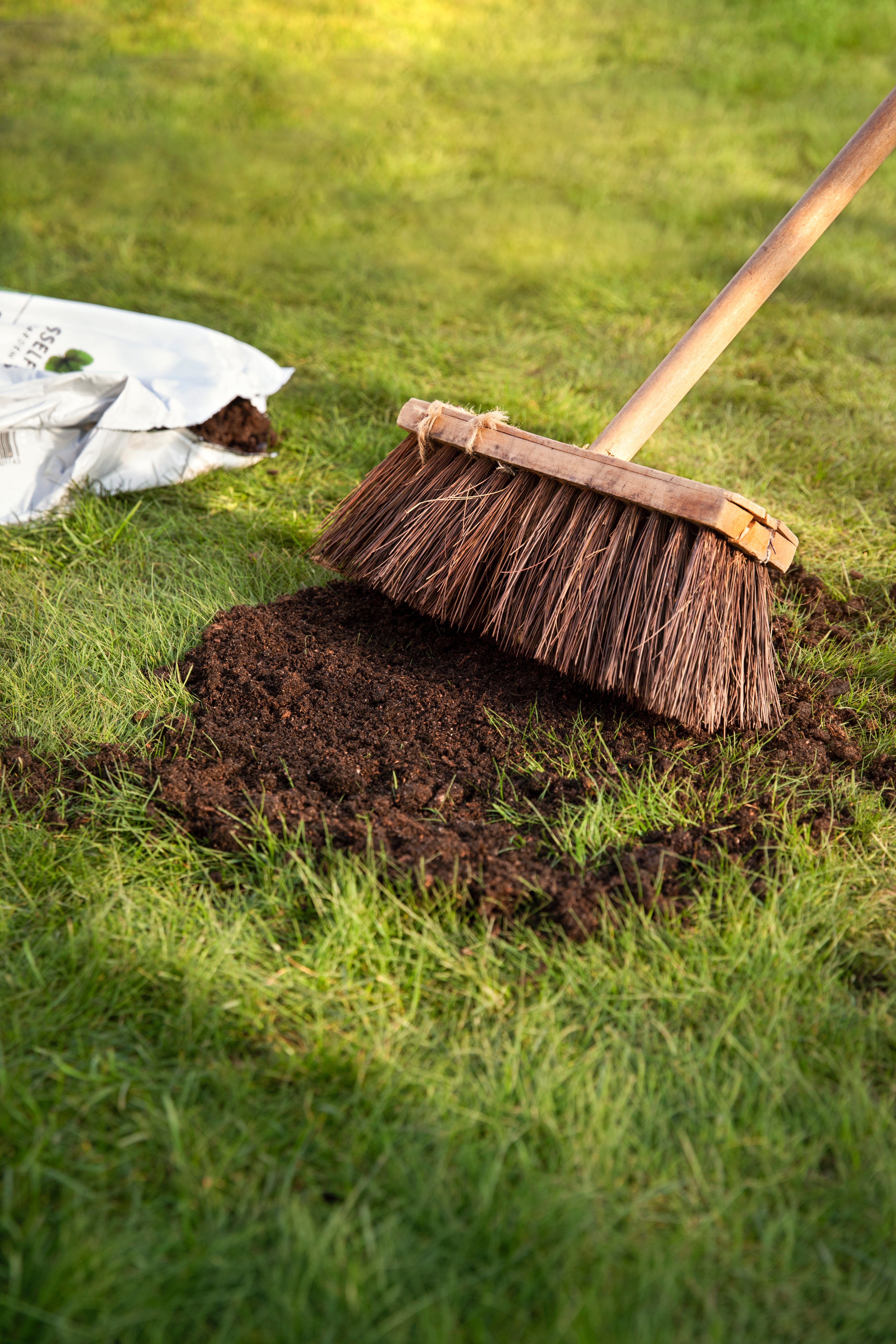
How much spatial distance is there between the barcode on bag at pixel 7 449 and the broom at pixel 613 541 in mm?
1145

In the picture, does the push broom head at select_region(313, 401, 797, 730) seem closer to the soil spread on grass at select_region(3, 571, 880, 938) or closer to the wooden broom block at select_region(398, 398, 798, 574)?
the wooden broom block at select_region(398, 398, 798, 574)

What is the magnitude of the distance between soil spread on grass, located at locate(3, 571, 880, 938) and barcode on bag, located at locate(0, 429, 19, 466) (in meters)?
1.05

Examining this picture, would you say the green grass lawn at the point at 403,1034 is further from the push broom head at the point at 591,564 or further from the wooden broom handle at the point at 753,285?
the wooden broom handle at the point at 753,285

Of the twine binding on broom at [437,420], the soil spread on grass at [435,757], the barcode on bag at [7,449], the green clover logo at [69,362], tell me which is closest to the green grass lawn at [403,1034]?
the soil spread on grass at [435,757]

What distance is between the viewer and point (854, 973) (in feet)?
5.34

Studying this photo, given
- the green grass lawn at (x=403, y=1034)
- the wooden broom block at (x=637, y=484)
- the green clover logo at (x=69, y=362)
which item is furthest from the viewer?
the green clover logo at (x=69, y=362)

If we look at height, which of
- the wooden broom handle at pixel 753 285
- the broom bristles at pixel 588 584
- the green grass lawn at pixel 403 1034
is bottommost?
the green grass lawn at pixel 403 1034

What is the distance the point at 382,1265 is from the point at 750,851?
0.99m

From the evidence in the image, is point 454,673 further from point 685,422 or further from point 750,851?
point 685,422

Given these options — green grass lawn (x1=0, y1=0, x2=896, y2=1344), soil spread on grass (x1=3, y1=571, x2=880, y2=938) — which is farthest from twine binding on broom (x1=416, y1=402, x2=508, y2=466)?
green grass lawn (x1=0, y1=0, x2=896, y2=1344)

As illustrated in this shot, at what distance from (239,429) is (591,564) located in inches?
69.2

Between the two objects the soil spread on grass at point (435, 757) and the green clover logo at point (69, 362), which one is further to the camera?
the green clover logo at point (69, 362)

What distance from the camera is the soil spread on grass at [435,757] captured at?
5.70ft

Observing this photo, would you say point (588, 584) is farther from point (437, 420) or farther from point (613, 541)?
→ point (437, 420)
